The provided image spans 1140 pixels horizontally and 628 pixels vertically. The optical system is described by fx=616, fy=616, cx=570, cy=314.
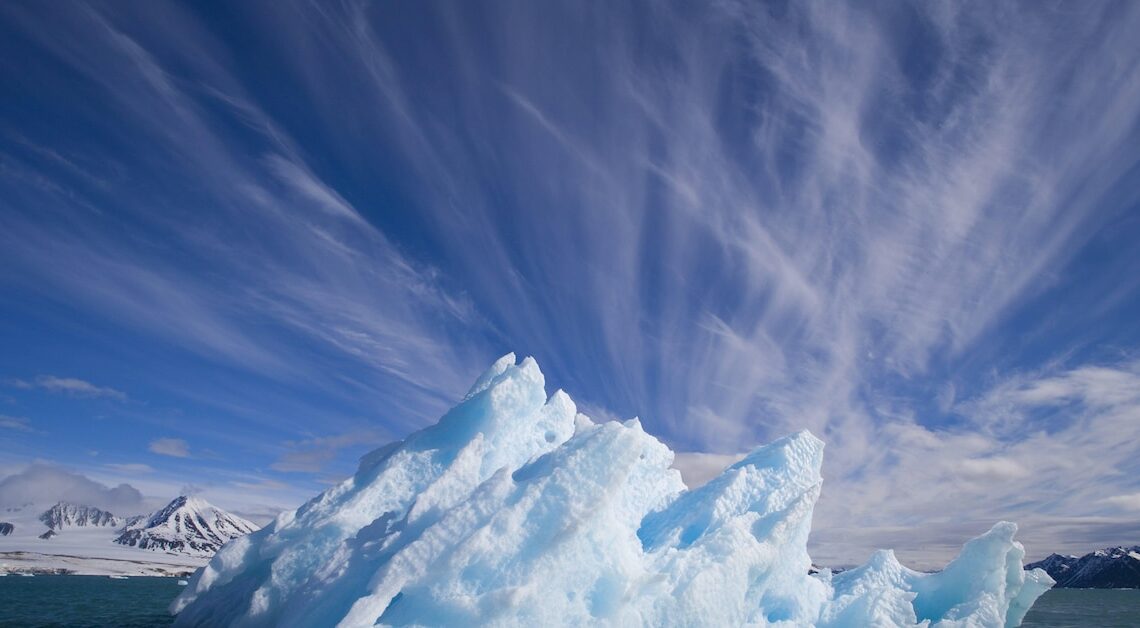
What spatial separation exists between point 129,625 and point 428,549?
24639mm

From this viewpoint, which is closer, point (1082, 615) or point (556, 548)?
point (556, 548)

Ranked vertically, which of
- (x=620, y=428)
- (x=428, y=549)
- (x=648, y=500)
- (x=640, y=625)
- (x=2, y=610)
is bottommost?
(x=2, y=610)

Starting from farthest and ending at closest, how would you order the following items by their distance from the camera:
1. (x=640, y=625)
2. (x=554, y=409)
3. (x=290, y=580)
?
1. (x=554, y=409)
2. (x=290, y=580)
3. (x=640, y=625)

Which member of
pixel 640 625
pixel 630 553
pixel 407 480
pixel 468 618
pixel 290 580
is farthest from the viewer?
pixel 407 480

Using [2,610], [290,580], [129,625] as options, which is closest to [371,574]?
[290,580]

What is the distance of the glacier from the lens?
13.2 meters

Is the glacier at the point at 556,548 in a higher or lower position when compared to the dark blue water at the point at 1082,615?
higher

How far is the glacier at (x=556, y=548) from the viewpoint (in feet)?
43.5

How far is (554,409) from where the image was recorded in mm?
21156

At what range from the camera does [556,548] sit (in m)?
13.4

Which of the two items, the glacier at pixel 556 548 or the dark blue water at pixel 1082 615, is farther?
the dark blue water at pixel 1082 615

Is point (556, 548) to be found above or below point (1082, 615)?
above

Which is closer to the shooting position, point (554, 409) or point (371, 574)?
point (371, 574)

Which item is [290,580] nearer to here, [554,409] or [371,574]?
[371,574]
